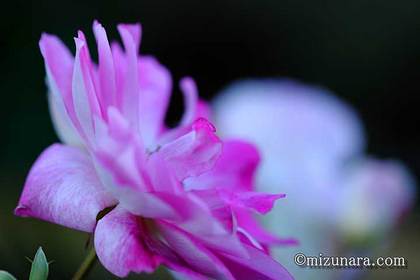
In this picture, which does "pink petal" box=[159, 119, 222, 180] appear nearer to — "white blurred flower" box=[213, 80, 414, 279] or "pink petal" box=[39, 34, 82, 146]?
"pink petal" box=[39, 34, 82, 146]

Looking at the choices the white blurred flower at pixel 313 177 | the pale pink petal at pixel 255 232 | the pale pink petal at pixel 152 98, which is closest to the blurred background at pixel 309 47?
the white blurred flower at pixel 313 177

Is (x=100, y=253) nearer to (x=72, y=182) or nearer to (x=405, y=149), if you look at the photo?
(x=72, y=182)

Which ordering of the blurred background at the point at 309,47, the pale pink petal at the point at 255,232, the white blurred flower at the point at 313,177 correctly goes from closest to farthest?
1. the pale pink petal at the point at 255,232
2. the white blurred flower at the point at 313,177
3. the blurred background at the point at 309,47

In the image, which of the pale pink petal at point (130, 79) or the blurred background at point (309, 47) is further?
the blurred background at point (309, 47)

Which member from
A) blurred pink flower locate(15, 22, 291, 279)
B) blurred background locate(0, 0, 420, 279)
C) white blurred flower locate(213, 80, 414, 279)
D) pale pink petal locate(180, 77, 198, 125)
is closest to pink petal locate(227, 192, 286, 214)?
blurred pink flower locate(15, 22, 291, 279)

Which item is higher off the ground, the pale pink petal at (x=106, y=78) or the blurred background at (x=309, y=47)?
the pale pink petal at (x=106, y=78)

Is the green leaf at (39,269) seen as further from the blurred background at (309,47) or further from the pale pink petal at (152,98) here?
the blurred background at (309,47)

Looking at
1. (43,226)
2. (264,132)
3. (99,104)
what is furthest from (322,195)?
(99,104)
